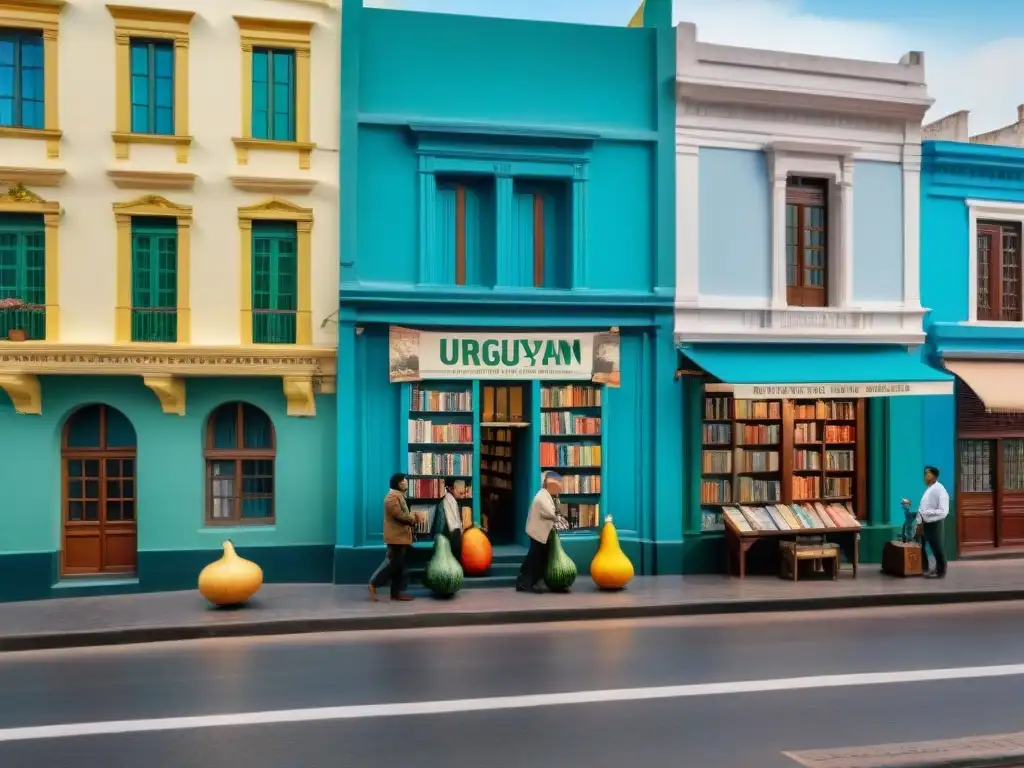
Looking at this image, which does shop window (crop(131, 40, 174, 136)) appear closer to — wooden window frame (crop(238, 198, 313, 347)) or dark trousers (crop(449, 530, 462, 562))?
wooden window frame (crop(238, 198, 313, 347))

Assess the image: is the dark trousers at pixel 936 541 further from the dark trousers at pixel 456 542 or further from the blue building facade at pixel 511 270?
the dark trousers at pixel 456 542

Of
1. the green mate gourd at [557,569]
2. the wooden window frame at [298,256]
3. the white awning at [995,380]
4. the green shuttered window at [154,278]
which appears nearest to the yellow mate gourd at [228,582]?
the wooden window frame at [298,256]

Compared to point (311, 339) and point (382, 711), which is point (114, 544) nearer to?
point (311, 339)

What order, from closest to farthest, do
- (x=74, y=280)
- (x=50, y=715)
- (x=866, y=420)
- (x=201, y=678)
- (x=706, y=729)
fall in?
(x=706, y=729)
(x=50, y=715)
(x=201, y=678)
(x=74, y=280)
(x=866, y=420)

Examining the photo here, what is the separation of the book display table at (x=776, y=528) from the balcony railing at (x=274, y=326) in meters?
7.46

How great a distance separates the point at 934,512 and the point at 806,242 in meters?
4.96

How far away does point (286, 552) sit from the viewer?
13125mm

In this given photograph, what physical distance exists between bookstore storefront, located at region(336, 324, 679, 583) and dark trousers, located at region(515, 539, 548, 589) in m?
1.27

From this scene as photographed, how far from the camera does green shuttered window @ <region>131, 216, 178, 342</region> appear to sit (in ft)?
41.8

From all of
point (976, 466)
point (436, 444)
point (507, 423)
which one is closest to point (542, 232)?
point (507, 423)

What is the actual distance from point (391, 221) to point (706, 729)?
29.2 feet

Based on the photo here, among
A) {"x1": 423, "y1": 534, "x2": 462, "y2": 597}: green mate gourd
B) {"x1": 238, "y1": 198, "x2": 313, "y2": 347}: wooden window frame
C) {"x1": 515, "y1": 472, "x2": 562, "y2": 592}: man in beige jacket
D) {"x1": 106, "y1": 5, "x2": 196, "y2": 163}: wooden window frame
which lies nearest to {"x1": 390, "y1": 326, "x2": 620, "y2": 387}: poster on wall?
→ {"x1": 238, "y1": 198, "x2": 313, "y2": 347}: wooden window frame

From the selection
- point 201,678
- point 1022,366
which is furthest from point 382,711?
point 1022,366

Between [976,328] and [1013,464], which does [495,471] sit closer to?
[976,328]
